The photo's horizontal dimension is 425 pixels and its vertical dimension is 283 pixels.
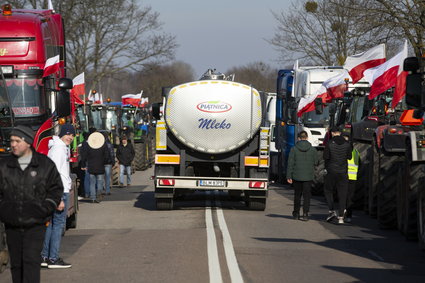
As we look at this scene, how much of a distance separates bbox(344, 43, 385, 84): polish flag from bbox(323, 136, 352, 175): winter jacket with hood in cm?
744

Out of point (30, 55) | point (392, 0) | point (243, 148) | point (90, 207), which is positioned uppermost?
point (392, 0)

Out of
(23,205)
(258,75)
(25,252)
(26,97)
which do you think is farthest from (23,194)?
(258,75)

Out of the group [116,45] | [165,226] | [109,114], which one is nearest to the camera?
[165,226]

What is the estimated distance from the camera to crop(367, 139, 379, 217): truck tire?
19078 mm

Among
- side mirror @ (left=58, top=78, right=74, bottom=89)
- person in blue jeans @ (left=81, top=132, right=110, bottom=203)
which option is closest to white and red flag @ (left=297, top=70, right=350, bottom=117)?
person in blue jeans @ (left=81, top=132, right=110, bottom=203)

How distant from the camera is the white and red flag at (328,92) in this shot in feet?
93.0

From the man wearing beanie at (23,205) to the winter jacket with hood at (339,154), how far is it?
1067 cm

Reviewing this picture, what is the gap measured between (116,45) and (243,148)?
3907 cm

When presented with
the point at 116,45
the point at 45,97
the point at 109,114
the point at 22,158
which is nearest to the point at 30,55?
the point at 45,97

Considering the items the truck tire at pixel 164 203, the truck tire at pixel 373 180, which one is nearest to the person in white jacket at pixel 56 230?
the truck tire at pixel 373 180

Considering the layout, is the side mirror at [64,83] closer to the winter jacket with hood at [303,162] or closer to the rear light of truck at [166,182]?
the rear light of truck at [166,182]

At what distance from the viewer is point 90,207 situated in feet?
75.7

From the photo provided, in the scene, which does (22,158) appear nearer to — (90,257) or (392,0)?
(90,257)

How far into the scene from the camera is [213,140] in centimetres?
2114
